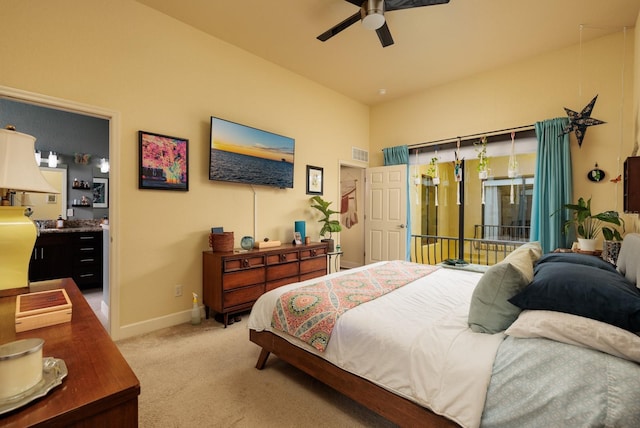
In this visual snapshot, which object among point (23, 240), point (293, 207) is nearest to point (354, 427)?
point (23, 240)

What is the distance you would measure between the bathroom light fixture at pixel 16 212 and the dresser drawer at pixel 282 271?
2.17 meters

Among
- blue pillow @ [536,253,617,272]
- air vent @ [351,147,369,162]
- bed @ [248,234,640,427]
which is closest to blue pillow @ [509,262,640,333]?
bed @ [248,234,640,427]

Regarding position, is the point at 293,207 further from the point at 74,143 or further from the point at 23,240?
the point at 74,143

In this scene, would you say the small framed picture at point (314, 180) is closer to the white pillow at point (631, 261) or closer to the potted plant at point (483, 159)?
the potted plant at point (483, 159)

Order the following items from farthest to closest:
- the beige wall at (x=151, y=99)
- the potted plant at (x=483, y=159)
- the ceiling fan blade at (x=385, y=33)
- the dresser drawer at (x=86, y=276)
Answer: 1. the dresser drawer at (x=86, y=276)
2. the potted plant at (x=483, y=159)
3. the ceiling fan blade at (x=385, y=33)
4. the beige wall at (x=151, y=99)

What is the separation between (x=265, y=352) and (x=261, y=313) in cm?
32

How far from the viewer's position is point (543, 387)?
1113 mm

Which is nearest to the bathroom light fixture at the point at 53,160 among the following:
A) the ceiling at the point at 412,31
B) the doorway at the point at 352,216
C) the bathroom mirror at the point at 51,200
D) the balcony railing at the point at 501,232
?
the bathroom mirror at the point at 51,200

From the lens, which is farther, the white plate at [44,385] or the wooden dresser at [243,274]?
the wooden dresser at [243,274]

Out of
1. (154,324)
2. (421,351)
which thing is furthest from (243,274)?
(421,351)

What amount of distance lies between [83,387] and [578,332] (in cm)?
171

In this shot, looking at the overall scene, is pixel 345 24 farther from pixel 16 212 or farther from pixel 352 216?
pixel 352 216

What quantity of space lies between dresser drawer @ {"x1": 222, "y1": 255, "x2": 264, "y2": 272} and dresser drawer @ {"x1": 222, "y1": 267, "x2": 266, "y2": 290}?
0.15 ft

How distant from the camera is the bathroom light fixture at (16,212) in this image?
4.20ft
